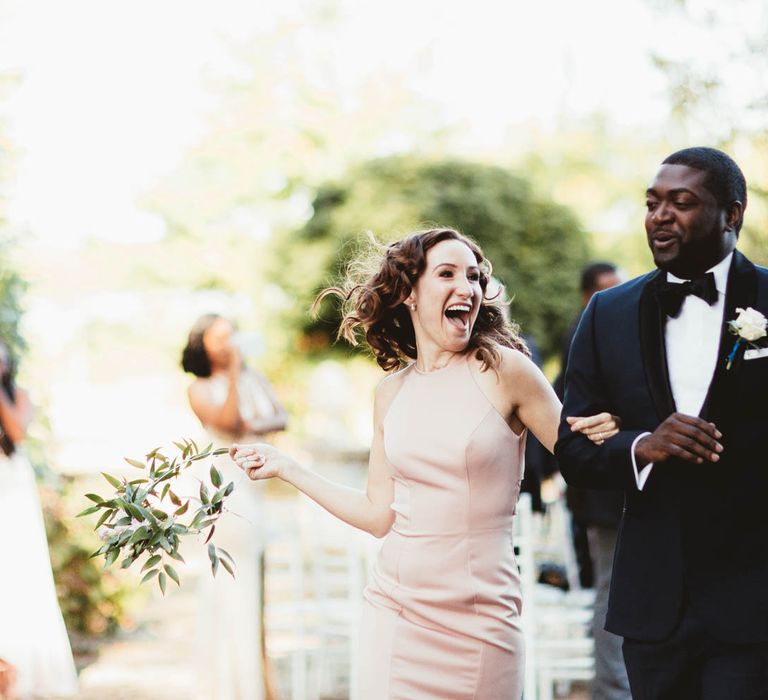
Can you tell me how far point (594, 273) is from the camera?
19.3ft

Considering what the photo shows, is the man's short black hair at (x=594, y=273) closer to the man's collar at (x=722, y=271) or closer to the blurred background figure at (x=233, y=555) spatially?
the blurred background figure at (x=233, y=555)

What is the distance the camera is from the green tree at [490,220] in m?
15.2

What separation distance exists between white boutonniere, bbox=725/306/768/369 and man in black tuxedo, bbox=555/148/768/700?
0.05 feet

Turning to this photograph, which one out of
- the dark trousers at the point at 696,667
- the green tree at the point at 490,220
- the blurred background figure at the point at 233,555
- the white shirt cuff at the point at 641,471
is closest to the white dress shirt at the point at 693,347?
the white shirt cuff at the point at 641,471

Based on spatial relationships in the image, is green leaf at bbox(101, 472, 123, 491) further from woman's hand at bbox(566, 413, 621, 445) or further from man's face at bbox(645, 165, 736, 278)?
man's face at bbox(645, 165, 736, 278)

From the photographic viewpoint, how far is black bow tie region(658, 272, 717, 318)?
2.64 metres

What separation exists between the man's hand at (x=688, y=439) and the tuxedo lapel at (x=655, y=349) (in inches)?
5.5

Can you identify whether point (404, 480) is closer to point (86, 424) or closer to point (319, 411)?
point (319, 411)

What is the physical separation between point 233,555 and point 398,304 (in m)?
3.16

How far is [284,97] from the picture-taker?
19.5 meters

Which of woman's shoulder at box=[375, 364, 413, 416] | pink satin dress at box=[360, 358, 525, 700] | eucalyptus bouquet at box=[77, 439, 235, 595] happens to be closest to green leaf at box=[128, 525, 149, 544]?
eucalyptus bouquet at box=[77, 439, 235, 595]

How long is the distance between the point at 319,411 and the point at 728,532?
976 centimetres

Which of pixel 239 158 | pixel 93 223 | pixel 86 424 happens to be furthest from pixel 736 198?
pixel 93 223

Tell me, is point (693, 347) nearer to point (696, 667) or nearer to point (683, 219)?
point (683, 219)
